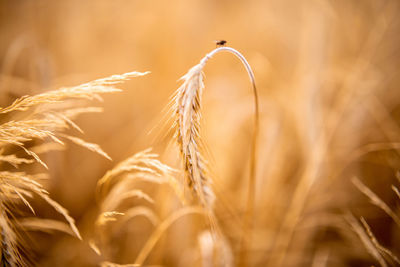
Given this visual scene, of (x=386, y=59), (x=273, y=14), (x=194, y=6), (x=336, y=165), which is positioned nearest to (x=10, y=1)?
(x=194, y=6)

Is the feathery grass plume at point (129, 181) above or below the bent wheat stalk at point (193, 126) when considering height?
below

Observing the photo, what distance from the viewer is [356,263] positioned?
95cm

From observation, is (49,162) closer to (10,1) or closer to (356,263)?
(10,1)

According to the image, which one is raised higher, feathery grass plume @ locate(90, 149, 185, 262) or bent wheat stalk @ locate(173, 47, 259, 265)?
bent wheat stalk @ locate(173, 47, 259, 265)

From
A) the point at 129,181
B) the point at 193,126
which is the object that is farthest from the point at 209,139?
the point at 193,126

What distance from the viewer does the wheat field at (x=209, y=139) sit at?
649 mm

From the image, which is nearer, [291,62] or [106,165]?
[106,165]

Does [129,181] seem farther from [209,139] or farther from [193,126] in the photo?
[209,139]

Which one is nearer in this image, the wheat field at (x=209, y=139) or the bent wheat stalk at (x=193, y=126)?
the bent wheat stalk at (x=193, y=126)

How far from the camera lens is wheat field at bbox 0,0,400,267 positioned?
65cm

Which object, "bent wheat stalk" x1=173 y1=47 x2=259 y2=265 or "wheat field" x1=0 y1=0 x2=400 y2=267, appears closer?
"bent wheat stalk" x1=173 y1=47 x2=259 y2=265

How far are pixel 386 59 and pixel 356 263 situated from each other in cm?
98

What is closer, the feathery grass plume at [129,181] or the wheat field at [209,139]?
the feathery grass plume at [129,181]

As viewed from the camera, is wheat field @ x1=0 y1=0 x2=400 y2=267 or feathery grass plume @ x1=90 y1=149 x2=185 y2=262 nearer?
feathery grass plume @ x1=90 y1=149 x2=185 y2=262
